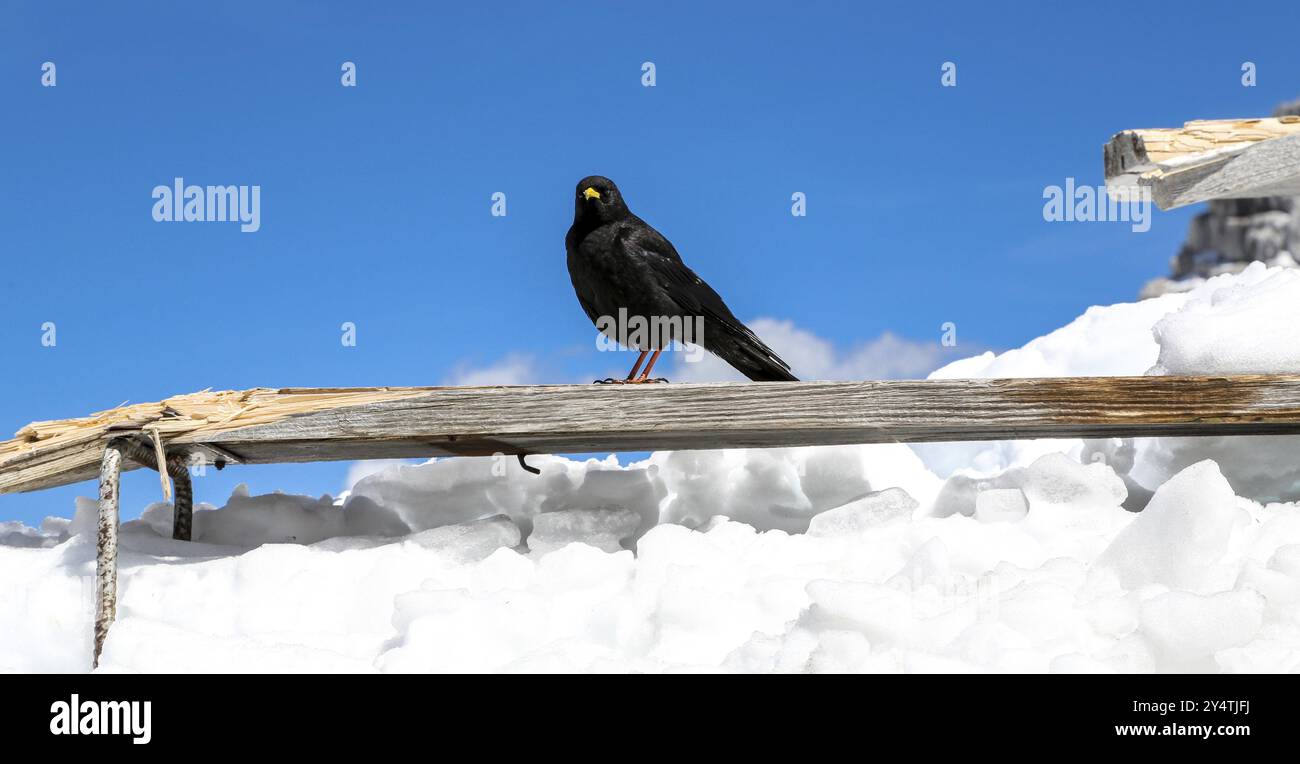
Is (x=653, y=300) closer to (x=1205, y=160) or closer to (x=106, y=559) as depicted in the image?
(x=1205, y=160)

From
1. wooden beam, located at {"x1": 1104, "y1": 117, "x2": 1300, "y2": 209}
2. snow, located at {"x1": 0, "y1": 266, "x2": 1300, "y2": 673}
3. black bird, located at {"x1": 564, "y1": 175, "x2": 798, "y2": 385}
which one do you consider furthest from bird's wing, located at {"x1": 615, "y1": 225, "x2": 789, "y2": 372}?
wooden beam, located at {"x1": 1104, "y1": 117, "x2": 1300, "y2": 209}

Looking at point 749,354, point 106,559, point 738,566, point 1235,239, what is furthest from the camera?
point 1235,239

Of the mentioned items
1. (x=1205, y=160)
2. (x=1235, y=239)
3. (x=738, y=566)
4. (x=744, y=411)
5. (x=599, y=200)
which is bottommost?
(x=738, y=566)

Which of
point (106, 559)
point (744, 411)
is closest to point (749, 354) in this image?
point (744, 411)

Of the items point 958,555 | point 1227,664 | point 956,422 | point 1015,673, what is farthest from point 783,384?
point 1227,664

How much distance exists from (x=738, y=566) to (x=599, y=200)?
6.53ft

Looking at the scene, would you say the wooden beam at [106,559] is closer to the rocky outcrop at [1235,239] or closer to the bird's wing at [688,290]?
the bird's wing at [688,290]

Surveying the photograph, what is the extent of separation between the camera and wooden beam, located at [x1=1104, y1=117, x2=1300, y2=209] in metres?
3.83

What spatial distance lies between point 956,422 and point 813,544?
579mm

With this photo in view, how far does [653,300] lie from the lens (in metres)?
4.35

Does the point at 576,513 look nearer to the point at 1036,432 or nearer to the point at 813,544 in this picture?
the point at 813,544

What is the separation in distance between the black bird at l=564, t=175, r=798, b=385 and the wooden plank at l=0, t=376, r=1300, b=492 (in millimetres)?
1053

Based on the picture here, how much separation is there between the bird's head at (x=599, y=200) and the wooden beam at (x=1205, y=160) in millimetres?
1942

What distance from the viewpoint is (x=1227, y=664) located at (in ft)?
8.45
